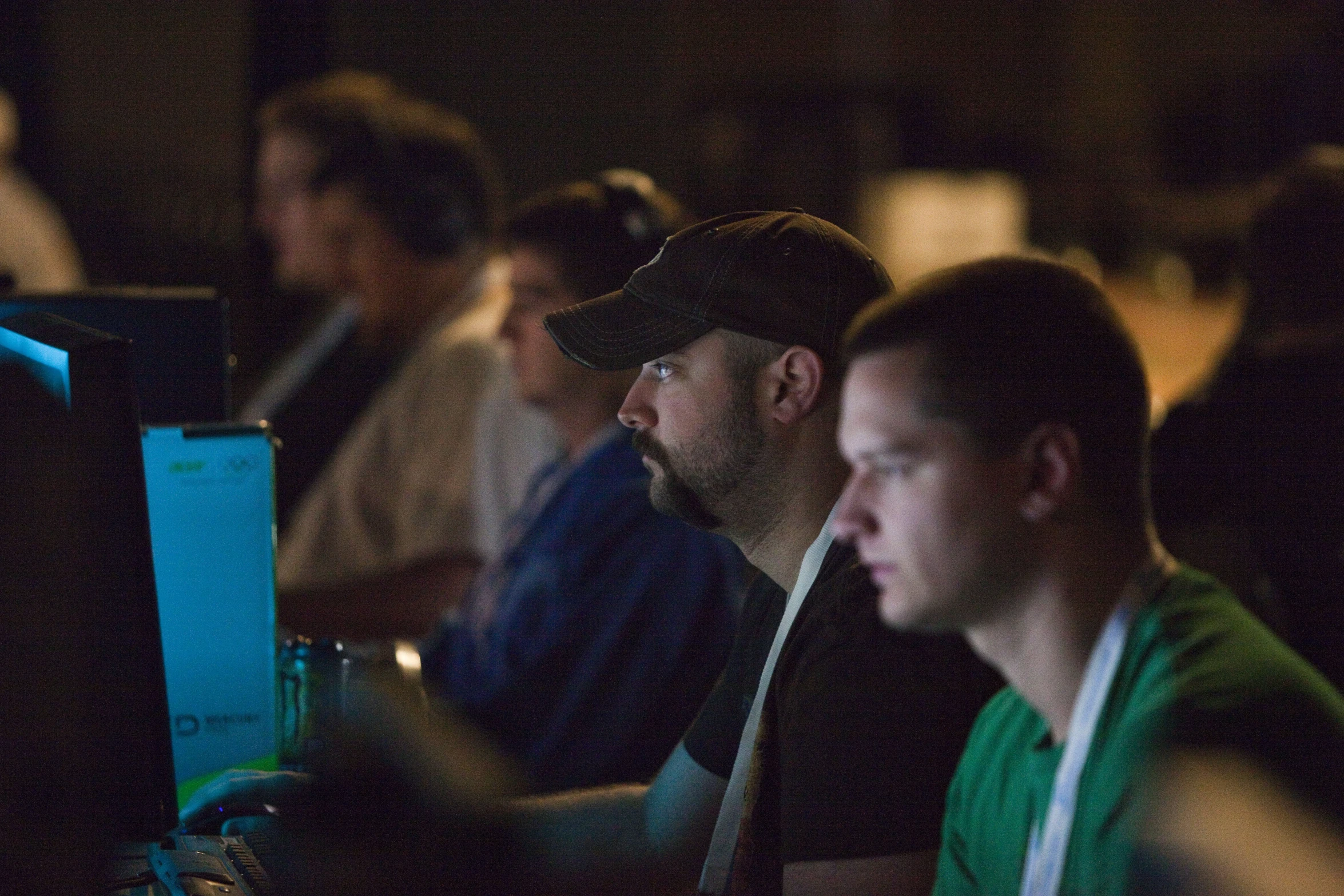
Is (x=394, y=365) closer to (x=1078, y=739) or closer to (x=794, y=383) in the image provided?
(x=794, y=383)

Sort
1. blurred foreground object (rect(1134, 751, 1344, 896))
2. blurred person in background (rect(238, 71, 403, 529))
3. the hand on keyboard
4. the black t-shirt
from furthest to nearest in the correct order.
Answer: blurred person in background (rect(238, 71, 403, 529)) < the hand on keyboard < the black t-shirt < blurred foreground object (rect(1134, 751, 1344, 896))

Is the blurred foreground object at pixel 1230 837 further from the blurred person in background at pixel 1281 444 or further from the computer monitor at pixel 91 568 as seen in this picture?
the blurred person in background at pixel 1281 444

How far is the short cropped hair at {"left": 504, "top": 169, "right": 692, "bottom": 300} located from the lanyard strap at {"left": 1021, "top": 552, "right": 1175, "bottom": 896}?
1382 mm

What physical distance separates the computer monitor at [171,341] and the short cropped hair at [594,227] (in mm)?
729

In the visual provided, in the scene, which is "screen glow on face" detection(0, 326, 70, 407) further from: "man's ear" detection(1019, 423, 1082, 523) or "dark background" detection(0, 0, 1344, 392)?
"dark background" detection(0, 0, 1344, 392)

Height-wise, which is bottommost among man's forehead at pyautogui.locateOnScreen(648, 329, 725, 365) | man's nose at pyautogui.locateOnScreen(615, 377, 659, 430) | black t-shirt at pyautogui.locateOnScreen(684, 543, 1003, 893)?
black t-shirt at pyautogui.locateOnScreen(684, 543, 1003, 893)

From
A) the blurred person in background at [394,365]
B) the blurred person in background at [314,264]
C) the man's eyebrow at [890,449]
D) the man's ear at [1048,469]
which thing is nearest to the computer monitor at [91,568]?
the man's eyebrow at [890,449]

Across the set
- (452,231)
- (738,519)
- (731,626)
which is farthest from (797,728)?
(452,231)

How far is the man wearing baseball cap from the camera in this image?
1.16 metres

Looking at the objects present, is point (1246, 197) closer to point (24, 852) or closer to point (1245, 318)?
point (1245, 318)

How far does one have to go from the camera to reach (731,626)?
77.4 inches

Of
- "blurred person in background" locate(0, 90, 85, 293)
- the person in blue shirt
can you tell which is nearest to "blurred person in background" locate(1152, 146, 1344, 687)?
the person in blue shirt

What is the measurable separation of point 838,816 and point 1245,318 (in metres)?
1.97

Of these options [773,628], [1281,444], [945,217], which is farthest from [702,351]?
[945,217]
